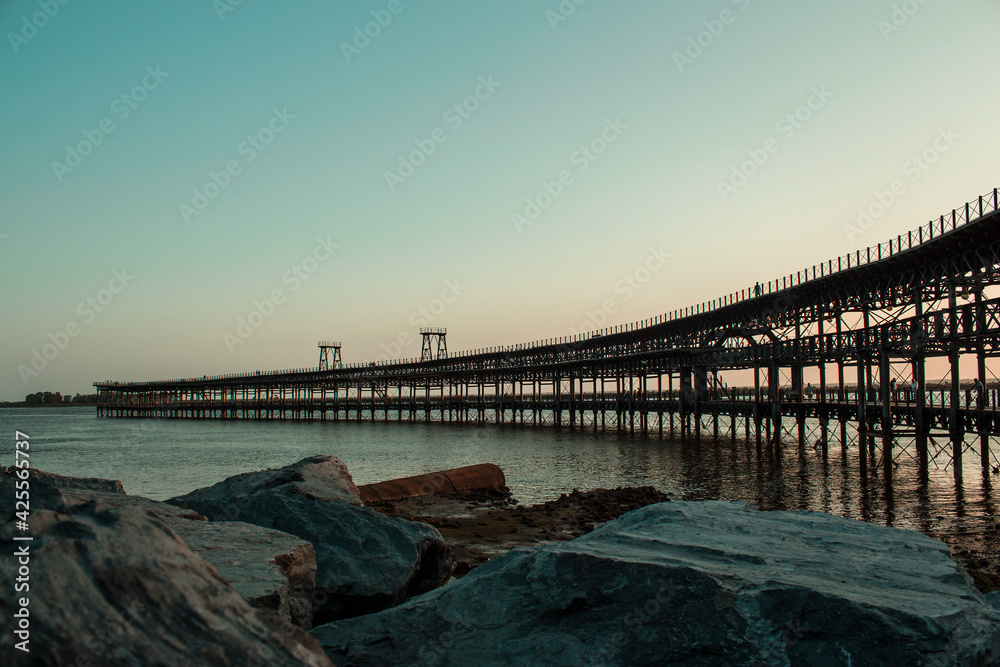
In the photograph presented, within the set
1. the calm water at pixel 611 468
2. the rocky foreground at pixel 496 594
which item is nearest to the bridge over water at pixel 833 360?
the calm water at pixel 611 468

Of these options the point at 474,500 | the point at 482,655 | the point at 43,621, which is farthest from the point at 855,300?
the point at 43,621

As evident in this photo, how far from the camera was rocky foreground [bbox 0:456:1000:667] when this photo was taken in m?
2.72

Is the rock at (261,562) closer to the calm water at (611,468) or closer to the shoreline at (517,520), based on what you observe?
the shoreline at (517,520)

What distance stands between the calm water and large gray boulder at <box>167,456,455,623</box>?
10.6m

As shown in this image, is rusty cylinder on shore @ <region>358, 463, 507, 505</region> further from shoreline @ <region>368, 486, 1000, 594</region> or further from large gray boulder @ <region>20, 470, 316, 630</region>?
large gray boulder @ <region>20, 470, 316, 630</region>

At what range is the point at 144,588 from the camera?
9.11 feet

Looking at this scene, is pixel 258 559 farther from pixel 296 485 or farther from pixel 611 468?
pixel 611 468

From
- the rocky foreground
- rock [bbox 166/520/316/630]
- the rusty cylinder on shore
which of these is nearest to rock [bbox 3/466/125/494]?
the rocky foreground

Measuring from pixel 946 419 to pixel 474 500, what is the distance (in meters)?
20.6

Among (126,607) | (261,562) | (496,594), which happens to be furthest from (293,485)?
(126,607)

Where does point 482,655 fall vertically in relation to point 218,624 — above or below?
below

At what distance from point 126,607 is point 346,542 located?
4674 mm

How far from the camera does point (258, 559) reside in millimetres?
5289

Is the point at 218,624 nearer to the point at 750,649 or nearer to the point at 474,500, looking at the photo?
the point at 750,649
